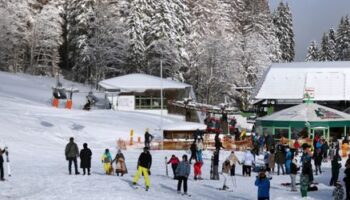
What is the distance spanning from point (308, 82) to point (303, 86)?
1.83 feet

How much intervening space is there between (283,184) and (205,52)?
1855 inches

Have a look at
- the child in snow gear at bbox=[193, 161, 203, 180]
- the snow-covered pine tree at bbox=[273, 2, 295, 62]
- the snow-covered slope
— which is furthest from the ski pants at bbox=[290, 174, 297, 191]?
the snow-covered pine tree at bbox=[273, 2, 295, 62]

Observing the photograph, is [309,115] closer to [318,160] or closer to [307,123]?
[307,123]

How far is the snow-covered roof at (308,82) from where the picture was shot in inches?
1988

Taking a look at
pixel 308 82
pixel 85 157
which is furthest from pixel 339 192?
pixel 308 82

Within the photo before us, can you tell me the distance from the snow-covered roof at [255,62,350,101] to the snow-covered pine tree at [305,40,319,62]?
2058 inches

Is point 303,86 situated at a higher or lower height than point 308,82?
lower

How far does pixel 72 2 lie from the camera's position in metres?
77.8

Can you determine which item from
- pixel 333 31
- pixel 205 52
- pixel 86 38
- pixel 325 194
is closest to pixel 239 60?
pixel 205 52

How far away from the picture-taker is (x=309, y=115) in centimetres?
4194

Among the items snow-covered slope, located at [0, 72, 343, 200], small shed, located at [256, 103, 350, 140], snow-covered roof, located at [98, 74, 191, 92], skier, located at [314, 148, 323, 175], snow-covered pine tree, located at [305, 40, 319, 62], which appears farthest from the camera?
snow-covered pine tree, located at [305, 40, 319, 62]

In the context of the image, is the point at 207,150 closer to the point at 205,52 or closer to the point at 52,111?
the point at 52,111

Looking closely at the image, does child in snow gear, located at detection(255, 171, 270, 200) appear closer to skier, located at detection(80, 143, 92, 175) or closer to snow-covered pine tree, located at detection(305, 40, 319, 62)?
skier, located at detection(80, 143, 92, 175)

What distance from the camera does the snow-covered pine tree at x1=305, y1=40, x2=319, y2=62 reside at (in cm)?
10594
